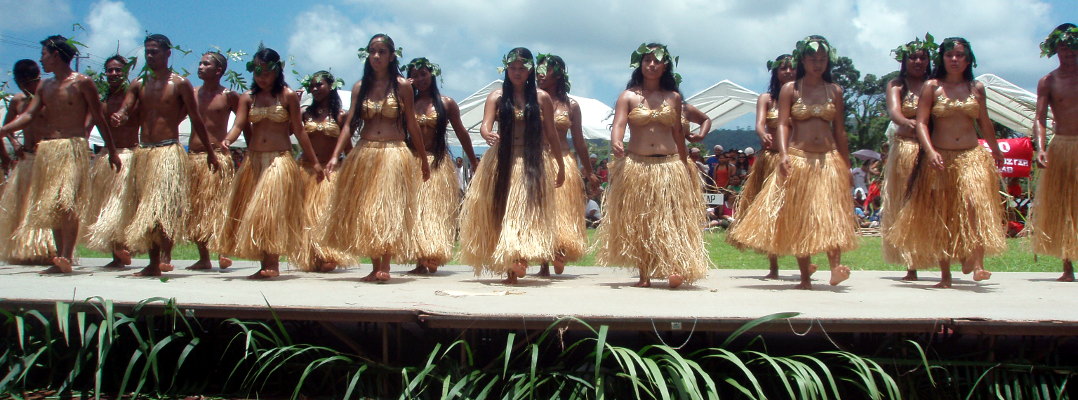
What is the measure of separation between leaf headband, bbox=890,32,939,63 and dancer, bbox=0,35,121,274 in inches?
197

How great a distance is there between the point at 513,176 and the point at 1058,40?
333 cm

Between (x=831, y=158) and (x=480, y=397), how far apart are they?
268cm

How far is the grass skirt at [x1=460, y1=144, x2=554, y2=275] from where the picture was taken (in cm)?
483

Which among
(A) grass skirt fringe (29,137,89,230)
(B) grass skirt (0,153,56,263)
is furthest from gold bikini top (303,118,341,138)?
(B) grass skirt (0,153,56,263)

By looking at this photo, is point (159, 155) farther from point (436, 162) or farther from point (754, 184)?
point (754, 184)

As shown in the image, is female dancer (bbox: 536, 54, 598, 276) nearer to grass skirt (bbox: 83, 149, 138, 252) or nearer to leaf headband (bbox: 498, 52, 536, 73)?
leaf headband (bbox: 498, 52, 536, 73)

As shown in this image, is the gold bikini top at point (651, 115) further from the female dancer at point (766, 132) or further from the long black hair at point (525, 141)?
the female dancer at point (766, 132)

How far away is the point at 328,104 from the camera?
21.1 feet

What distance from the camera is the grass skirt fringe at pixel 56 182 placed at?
5676 millimetres

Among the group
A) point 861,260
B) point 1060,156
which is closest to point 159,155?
point 1060,156

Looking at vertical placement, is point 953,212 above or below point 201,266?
above

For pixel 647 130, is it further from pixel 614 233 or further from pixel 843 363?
pixel 843 363

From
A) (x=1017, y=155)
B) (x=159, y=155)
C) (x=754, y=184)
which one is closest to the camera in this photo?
(x=159, y=155)

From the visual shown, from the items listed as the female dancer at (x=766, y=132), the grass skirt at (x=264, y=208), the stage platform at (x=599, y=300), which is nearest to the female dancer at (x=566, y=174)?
the stage platform at (x=599, y=300)
